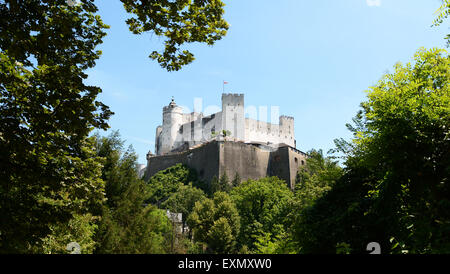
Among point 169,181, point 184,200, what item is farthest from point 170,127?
point 184,200

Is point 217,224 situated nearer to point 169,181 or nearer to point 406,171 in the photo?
point 406,171

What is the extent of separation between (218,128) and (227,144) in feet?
48.6

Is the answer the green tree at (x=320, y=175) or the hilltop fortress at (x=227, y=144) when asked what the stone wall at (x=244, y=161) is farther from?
the green tree at (x=320, y=175)

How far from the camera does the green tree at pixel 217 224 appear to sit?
39125mm

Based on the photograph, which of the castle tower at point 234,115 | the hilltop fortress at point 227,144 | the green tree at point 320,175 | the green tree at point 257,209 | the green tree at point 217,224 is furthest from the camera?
the castle tower at point 234,115

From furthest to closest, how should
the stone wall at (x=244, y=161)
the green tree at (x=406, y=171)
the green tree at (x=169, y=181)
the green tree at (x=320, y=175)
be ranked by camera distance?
the stone wall at (x=244, y=161)
the green tree at (x=169, y=181)
the green tree at (x=320, y=175)
the green tree at (x=406, y=171)

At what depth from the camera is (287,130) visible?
9881 cm

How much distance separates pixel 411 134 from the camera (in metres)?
8.84

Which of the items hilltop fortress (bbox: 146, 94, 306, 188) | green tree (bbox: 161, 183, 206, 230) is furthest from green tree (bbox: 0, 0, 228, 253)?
hilltop fortress (bbox: 146, 94, 306, 188)

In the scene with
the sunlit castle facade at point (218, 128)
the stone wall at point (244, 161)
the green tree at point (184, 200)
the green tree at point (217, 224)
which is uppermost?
the sunlit castle facade at point (218, 128)

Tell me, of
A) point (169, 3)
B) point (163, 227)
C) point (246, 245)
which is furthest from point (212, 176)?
point (169, 3)

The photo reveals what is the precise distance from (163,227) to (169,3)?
43.0 m

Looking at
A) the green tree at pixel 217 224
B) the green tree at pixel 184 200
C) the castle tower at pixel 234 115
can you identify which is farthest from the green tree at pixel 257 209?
the castle tower at pixel 234 115
